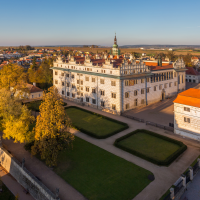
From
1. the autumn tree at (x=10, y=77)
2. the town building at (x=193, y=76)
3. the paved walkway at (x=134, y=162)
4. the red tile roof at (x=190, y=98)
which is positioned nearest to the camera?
the paved walkway at (x=134, y=162)

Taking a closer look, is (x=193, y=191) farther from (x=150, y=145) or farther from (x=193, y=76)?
(x=193, y=76)

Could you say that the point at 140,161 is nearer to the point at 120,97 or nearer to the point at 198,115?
the point at 198,115

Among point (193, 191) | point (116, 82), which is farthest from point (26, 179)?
point (116, 82)

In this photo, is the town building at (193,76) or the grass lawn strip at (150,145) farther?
the town building at (193,76)

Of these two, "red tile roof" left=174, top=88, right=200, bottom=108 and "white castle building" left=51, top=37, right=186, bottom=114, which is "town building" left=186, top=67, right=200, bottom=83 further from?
"red tile roof" left=174, top=88, right=200, bottom=108

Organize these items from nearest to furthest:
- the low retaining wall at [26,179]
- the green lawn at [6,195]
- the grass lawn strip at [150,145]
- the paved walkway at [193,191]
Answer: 1. the low retaining wall at [26,179]
2. the paved walkway at [193,191]
3. the green lawn at [6,195]
4. the grass lawn strip at [150,145]

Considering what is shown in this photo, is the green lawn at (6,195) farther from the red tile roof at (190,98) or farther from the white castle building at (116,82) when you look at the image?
the white castle building at (116,82)

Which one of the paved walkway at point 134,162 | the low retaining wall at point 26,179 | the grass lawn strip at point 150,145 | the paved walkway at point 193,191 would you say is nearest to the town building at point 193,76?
the paved walkway at point 134,162

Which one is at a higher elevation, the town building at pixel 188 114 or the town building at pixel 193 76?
the town building at pixel 193 76
